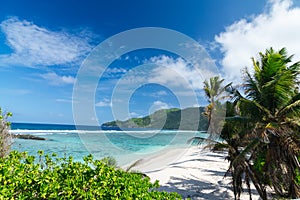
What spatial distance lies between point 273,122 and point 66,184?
22.1 feet

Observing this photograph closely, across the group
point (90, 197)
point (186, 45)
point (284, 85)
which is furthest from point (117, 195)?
point (186, 45)

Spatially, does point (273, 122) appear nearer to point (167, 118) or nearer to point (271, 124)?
point (271, 124)

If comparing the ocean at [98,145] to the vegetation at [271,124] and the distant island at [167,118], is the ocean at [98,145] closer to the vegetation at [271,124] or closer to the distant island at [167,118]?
the distant island at [167,118]

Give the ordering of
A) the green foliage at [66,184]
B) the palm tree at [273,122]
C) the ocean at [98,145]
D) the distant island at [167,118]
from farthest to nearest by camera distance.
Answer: the distant island at [167,118] → the ocean at [98,145] → the palm tree at [273,122] → the green foliage at [66,184]

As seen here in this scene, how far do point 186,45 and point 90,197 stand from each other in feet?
26.6

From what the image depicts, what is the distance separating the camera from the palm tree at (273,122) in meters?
6.63

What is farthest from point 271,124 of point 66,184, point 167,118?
point 167,118

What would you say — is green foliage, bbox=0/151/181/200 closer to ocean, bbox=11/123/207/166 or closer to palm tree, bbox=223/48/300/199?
ocean, bbox=11/123/207/166

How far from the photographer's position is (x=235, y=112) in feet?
28.6

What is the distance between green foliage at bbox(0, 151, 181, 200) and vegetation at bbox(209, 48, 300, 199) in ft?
18.0

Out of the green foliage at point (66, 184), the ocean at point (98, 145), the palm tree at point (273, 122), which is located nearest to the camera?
the green foliage at point (66, 184)

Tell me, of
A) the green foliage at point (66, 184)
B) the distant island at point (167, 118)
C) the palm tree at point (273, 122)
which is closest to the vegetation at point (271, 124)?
the palm tree at point (273, 122)

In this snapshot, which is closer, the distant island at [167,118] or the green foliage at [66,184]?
the green foliage at [66,184]

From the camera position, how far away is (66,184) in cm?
208
